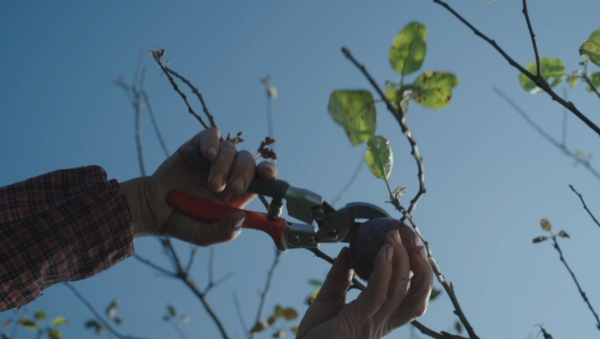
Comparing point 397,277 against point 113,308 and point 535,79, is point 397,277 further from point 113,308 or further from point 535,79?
point 113,308

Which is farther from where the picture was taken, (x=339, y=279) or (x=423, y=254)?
(x=339, y=279)

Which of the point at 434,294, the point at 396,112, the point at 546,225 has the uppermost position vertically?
the point at 546,225

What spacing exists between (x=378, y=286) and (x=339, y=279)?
1.30 feet

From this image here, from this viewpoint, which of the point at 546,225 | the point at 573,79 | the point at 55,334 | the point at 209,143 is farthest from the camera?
the point at 55,334

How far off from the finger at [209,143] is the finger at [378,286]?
1.94ft

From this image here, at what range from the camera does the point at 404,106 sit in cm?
129

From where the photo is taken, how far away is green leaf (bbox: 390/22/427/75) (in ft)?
4.41

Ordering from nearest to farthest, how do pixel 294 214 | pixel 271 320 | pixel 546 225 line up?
pixel 294 214 < pixel 546 225 < pixel 271 320

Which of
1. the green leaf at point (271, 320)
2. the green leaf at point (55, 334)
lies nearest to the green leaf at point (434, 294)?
the green leaf at point (271, 320)

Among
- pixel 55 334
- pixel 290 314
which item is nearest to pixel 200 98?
pixel 290 314

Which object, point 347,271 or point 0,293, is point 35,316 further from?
point 347,271

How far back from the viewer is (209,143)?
1.63 m

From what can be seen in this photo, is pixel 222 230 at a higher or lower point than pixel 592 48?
lower

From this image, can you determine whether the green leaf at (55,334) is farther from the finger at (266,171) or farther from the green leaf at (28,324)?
the finger at (266,171)
